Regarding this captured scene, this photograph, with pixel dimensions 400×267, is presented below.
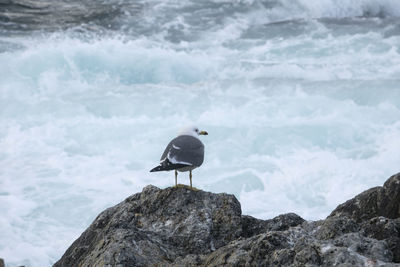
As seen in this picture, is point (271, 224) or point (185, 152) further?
point (185, 152)

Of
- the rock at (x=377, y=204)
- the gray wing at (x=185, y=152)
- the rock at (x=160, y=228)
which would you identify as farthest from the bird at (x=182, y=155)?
the rock at (x=377, y=204)

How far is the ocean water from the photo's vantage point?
8750mm

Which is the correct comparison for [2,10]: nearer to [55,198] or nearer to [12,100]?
[12,100]

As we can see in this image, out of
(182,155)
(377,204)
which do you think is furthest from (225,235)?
(377,204)

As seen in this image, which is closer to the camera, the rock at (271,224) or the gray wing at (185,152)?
the rock at (271,224)

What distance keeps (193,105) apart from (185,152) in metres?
7.53

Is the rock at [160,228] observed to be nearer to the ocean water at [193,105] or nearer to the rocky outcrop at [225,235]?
the rocky outcrop at [225,235]

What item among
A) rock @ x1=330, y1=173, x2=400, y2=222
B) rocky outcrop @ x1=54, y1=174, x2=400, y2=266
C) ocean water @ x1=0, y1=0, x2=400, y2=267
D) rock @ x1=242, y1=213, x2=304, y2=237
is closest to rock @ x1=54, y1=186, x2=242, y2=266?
rocky outcrop @ x1=54, y1=174, x2=400, y2=266

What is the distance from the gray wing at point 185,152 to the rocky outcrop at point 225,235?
0.31 metres

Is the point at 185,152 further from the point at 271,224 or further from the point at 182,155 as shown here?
the point at 271,224

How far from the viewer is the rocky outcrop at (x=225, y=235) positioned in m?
2.61

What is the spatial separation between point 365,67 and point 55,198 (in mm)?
7523

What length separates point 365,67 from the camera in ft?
42.1

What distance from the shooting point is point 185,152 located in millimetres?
4219
